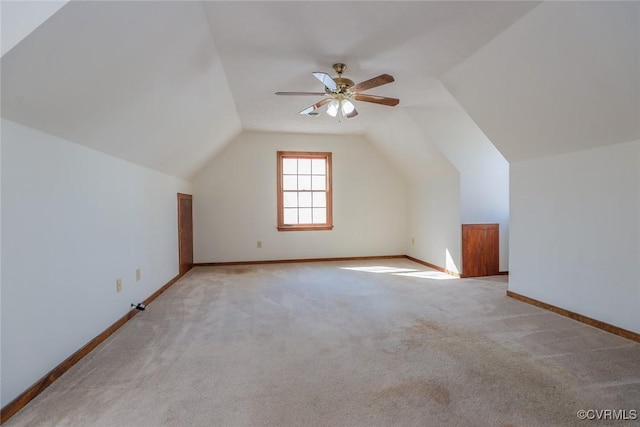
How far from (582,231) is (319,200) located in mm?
4075

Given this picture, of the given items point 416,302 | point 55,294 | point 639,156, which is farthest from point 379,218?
point 55,294

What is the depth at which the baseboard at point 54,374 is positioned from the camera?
5.20 ft

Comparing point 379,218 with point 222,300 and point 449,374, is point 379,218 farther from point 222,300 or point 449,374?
point 449,374

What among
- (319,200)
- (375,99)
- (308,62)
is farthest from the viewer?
(319,200)

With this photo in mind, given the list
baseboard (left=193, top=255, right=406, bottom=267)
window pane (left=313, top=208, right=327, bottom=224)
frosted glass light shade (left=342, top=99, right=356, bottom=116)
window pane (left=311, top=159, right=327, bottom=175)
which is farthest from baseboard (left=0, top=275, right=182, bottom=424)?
window pane (left=311, top=159, right=327, bottom=175)

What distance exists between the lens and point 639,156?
2.39 metres

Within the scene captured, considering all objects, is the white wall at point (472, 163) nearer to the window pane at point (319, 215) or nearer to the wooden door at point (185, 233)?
the window pane at point (319, 215)

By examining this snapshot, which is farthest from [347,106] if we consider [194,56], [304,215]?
[304,215]

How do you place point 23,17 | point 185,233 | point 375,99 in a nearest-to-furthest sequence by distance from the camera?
1. point 23,17
2. point 375,99
3. point 185,233

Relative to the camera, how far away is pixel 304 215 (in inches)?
237

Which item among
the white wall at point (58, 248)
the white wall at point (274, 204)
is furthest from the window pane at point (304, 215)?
the white wall at point (58, 248)

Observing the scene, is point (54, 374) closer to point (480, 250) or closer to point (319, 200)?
point (319, 200)

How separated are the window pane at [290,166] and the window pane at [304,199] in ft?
1.53

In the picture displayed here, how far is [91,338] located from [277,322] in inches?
57.4
